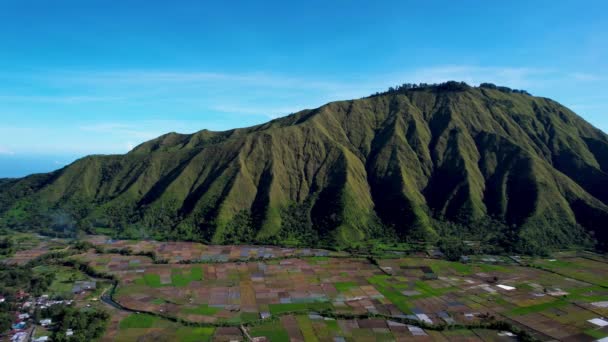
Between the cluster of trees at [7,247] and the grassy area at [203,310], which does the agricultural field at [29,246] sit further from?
the grassy area at [203,310]

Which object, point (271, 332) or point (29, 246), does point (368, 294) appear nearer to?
point (271, 332)

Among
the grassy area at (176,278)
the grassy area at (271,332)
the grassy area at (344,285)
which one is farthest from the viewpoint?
the grassy area at (176,278)

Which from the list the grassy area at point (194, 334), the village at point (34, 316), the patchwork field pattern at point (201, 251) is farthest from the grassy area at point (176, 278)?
the grassy area at point (194, 334)

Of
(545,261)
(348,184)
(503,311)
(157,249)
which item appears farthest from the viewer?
(348,184)

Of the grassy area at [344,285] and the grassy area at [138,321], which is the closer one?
the grassy area at [138,321]

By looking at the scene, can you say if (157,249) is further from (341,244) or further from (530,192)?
(530,192)

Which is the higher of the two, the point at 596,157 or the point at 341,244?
the point at 596,157

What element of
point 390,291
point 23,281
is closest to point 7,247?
point 23,281

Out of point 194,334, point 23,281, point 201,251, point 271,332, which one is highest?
point 23,281

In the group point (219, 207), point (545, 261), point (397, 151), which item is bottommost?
point (545, 261)

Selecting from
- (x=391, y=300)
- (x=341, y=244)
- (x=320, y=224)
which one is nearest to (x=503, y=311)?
(x=391, y=300)

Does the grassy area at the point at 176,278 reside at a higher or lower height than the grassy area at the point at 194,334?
higher
